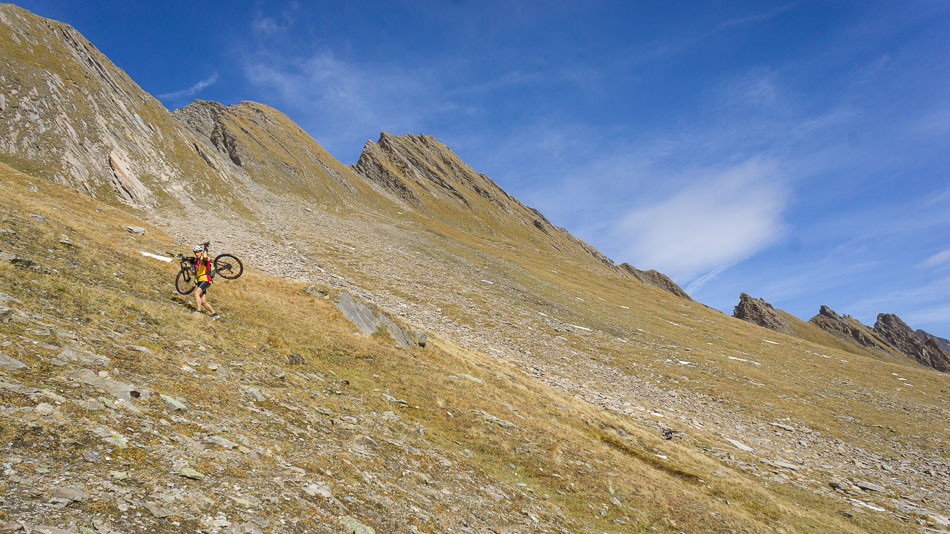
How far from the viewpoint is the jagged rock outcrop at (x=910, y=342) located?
565ft

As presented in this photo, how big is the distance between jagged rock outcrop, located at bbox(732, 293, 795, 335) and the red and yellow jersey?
165822 mm

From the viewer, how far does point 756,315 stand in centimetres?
14825

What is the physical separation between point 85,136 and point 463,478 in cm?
5240

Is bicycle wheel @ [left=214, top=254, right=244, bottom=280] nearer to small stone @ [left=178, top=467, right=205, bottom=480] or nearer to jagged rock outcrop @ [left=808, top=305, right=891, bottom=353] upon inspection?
small stone @ [left=178, top=467, right=205, bottom=480]

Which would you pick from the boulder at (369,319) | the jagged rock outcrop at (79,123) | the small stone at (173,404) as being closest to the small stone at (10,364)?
the small stone at (173,404)

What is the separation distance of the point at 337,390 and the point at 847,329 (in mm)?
244763

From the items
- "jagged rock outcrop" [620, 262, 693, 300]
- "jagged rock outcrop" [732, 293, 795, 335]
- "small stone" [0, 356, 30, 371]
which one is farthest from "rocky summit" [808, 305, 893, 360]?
"small stone" [0, 356, 30, 371]

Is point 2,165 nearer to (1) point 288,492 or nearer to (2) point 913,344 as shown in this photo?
(1) point 288,492

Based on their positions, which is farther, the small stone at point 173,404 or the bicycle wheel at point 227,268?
the bicycle wheel at point 227,268

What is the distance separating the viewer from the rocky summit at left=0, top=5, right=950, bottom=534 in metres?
7.47

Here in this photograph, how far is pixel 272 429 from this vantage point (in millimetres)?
10297

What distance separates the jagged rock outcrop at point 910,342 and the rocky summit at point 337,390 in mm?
175063

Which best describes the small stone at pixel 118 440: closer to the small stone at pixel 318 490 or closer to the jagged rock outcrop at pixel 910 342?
the small stone at pixel 318 490

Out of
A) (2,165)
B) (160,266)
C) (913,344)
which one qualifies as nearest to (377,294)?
(160,266)
